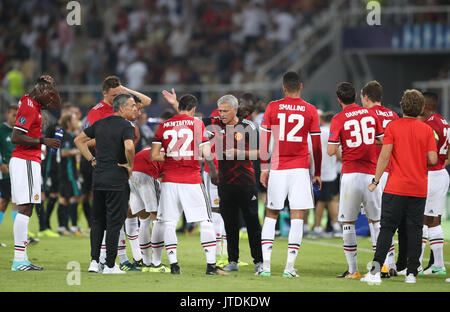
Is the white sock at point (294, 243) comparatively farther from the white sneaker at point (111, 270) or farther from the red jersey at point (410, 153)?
the white sneaker at point (111, 270)

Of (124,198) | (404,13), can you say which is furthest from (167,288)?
(404,13)

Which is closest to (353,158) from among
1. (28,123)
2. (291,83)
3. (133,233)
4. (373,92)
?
(373,92)

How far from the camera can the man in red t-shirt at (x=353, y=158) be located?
10156 mm

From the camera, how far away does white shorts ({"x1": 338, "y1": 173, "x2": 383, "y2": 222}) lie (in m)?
10.1

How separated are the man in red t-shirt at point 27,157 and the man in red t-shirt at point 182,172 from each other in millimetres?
1521

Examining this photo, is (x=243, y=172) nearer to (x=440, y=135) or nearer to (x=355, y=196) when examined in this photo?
(x=355, y=196)

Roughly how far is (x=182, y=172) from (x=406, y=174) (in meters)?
2.71

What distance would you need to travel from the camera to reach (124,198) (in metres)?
10.0

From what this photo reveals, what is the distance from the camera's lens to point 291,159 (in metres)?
10.2

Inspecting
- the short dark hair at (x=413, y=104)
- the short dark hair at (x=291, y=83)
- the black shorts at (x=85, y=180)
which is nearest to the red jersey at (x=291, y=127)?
the short dark hair at (x=291, y=83)

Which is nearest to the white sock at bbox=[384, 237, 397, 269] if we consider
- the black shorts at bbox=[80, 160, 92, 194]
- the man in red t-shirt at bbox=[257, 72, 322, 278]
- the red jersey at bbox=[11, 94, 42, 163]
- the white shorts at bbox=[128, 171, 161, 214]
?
the man in red t-shirt at bbox=[257, 72, 322, 278]

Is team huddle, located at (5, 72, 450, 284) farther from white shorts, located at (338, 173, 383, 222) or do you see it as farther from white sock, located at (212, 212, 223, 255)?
white sock, located at (212, 212, 223, 255)

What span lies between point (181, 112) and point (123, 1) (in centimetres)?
2080

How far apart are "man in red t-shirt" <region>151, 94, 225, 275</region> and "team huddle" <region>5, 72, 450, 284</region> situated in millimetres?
12
